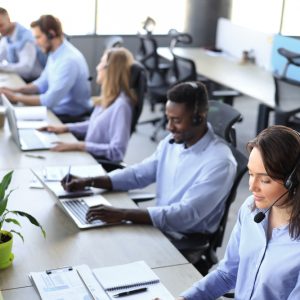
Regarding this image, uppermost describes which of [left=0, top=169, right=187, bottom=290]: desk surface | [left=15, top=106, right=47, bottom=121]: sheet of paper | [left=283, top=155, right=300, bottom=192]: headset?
[left=283, top=155, right=300, bottom=192]: headset

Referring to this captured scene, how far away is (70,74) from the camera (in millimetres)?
4215

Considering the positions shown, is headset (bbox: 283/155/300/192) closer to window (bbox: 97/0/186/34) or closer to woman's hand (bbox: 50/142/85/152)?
woman's hand (bbox: 50/142/85/152)

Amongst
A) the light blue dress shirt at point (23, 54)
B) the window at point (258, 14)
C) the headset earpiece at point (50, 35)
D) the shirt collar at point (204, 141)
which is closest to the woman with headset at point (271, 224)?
the shirt collar at point (204, 141)

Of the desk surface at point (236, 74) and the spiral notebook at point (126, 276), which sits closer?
the spiral notebook at point (126, 276)

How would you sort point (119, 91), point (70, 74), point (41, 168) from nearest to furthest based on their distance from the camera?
1. point (41, 168)
2. point (119, 91)
3. point (70, 74)

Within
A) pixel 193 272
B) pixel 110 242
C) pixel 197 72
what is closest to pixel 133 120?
pixel 110 242

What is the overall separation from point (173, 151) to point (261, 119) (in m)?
2.58

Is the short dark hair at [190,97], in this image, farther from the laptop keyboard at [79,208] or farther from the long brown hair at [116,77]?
the long brown hair at [116,77]

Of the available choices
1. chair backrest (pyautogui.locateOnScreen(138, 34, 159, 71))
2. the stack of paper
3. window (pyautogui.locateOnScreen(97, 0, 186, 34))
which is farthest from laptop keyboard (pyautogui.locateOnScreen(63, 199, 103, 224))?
window (pyautogui.locateOnScreen(97, 0, 186, 34))

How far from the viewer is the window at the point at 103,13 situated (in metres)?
6.89

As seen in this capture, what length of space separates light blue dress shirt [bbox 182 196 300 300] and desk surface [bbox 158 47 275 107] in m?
2.96

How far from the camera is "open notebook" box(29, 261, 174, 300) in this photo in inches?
70.1

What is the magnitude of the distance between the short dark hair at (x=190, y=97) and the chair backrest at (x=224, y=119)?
0.19 m

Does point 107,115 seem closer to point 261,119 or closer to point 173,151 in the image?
point 173,151
